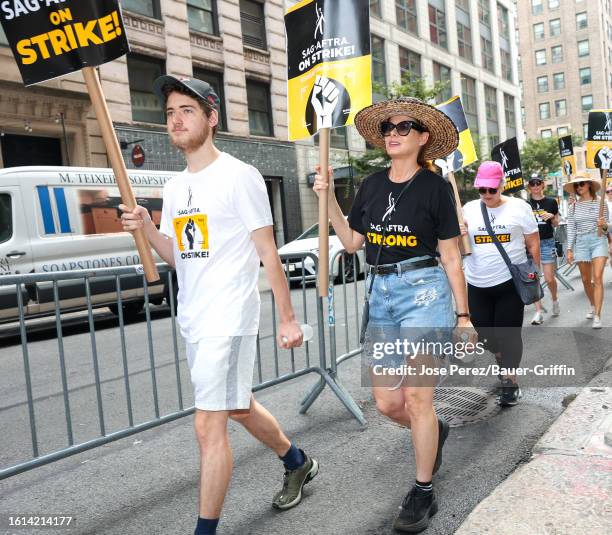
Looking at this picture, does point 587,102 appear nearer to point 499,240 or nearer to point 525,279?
point 499,240

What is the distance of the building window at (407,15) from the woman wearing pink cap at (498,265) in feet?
85.2

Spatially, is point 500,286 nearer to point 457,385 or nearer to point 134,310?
point 457,385

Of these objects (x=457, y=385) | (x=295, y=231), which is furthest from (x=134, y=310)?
(x=295, y=231)

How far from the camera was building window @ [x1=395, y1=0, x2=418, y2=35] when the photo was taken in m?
28.9

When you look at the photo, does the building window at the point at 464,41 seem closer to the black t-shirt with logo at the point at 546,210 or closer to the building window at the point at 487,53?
the building window at the point at 487,53

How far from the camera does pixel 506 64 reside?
41.3 meters

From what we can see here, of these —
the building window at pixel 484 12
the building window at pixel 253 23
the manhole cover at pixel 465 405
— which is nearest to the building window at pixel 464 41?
the building window at pixel 484 12

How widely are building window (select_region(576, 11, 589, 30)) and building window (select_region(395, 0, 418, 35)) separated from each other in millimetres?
53050

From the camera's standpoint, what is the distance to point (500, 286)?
193 inches

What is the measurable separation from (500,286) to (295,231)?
58.1 ft

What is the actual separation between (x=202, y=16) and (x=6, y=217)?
13.2 meters

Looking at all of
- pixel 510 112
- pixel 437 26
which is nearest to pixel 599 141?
pixel 437 26

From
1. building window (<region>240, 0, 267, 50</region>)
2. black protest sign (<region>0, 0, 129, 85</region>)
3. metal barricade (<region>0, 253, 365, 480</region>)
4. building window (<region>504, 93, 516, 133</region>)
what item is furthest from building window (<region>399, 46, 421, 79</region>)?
black protest sign (<region>0, 0, 129, 85</region>)

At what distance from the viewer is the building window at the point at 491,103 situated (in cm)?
3803
